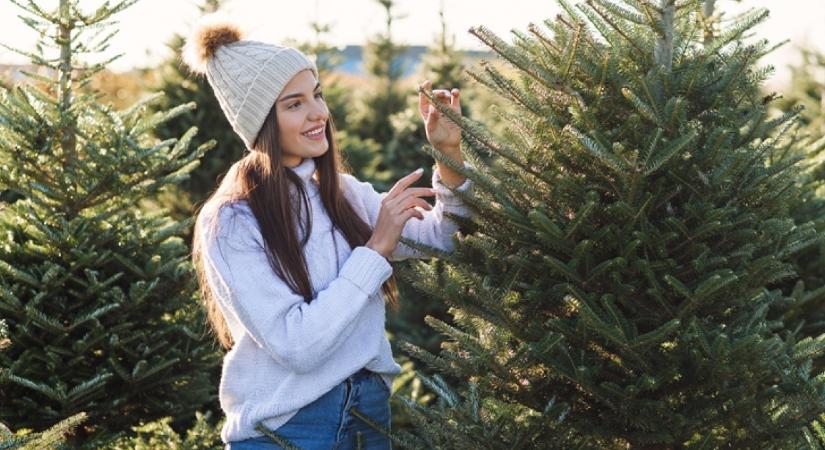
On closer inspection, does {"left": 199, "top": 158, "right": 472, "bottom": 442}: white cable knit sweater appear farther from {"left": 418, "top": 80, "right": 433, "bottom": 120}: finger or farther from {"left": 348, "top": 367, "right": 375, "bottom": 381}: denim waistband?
{"left": 418, "top": 80, "right": 433, "bottom": 120}: finger

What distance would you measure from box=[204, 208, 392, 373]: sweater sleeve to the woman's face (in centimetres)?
38

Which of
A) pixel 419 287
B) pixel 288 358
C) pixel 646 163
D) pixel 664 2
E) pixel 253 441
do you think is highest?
pixel 664 2

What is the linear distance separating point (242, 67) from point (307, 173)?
0.40m

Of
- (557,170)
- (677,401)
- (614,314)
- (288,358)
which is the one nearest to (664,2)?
(557,170)

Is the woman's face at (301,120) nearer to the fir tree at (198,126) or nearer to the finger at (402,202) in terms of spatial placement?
the finger at (402,202)

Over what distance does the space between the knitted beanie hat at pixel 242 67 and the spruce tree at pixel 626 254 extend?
0.68 meters

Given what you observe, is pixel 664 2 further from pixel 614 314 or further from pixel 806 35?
pixel 806 35

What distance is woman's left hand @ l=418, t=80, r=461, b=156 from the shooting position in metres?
2.94

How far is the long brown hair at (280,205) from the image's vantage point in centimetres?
288

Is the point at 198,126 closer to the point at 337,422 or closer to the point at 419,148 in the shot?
the point at 419,148

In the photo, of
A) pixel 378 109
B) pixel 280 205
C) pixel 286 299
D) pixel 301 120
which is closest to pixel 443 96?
pixel 301 120

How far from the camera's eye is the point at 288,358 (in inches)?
108

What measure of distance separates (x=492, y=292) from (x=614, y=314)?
1.13ft

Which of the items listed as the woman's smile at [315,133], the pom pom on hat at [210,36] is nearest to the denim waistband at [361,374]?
the woman's smile at [315,133]
